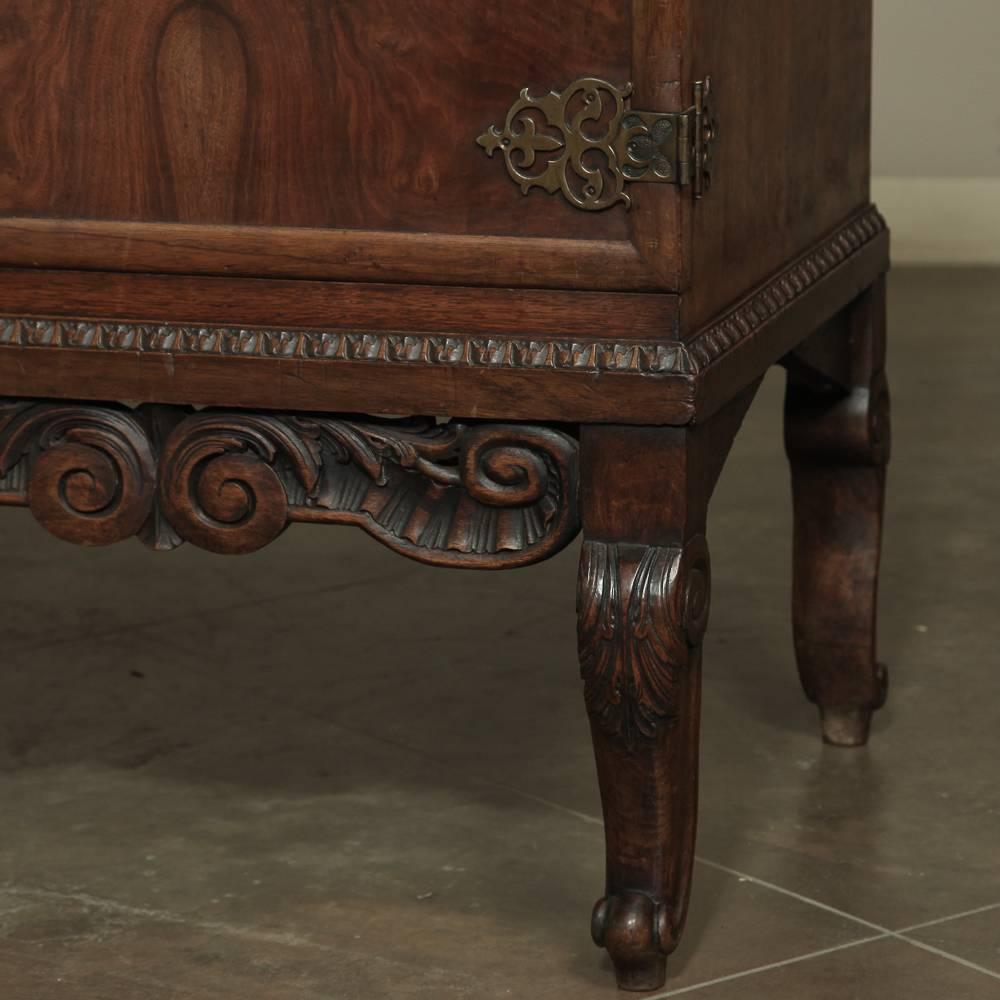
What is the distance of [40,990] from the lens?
68.2 inches

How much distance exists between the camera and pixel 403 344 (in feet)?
5.14

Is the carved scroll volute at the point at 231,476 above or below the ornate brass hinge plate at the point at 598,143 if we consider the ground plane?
below

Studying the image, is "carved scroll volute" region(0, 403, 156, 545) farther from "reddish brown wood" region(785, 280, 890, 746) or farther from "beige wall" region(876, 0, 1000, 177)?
"beige wall" region(876, 0, 1000, 177)

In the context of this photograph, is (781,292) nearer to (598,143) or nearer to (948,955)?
(598,143)

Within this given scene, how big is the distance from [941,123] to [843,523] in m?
3.68

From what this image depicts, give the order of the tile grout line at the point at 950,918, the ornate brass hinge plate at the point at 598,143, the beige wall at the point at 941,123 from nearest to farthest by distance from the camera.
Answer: the ornate brass hinge plate at the point at 598,143
the tile grout line at the point at 950,918
the beige wall at the point at 941,123

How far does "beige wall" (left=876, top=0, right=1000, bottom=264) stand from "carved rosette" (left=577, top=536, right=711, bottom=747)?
13.7 ft

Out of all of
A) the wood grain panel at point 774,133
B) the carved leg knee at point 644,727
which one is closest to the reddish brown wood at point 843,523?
the wood grain panel at point 774,133

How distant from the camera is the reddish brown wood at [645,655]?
1562 millimetres

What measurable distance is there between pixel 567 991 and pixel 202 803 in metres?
0.55

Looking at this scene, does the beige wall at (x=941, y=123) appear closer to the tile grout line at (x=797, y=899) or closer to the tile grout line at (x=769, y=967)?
the tile grout line at (x=797, y=899)

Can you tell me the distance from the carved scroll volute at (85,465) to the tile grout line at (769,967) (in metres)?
0.56

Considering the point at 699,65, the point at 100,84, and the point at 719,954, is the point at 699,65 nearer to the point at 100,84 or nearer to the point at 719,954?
the point at 100,84

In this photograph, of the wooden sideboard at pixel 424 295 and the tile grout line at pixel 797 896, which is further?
the tile grout line at pixel 797 896
